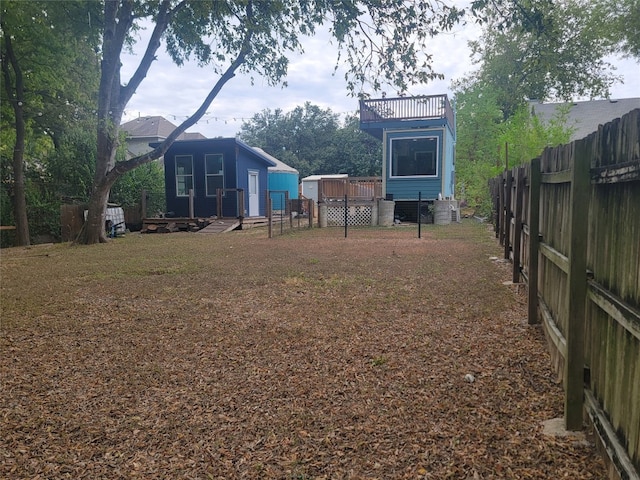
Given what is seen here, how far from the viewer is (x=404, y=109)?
18.5m

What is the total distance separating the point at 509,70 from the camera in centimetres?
3136

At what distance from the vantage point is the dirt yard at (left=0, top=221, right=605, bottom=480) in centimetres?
222

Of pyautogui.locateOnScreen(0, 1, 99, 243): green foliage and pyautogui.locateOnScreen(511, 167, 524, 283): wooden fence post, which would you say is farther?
pyautogui.locateOnScreen(0, 1, 99, 243): green foliage

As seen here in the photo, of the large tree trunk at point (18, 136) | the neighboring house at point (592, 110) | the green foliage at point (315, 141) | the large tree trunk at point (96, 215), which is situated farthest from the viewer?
the green foliage at point (315, 141)

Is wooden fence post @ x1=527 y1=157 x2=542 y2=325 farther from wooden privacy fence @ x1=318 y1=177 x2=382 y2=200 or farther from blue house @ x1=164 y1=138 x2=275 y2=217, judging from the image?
blue house @ x1=164 y1=138 x2=275 y2=217

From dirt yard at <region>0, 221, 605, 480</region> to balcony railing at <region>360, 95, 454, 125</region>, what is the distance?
1293 cm

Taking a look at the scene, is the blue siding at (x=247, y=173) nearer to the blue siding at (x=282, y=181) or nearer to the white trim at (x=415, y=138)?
the blue siding at (x=282, y=181)

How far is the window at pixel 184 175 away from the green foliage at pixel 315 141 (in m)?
22.3

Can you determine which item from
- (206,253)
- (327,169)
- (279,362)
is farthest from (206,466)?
(327,169)

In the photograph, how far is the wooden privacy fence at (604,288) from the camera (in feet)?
5.52

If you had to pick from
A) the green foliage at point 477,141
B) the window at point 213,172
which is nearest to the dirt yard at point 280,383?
the window at point 213,172

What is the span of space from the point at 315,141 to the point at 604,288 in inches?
1708

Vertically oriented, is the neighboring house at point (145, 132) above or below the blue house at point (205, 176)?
above

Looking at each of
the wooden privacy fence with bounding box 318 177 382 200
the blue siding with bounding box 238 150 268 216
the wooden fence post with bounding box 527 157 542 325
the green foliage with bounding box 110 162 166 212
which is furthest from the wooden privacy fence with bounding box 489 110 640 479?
the green foliage with bounding box 110 162 166 212
